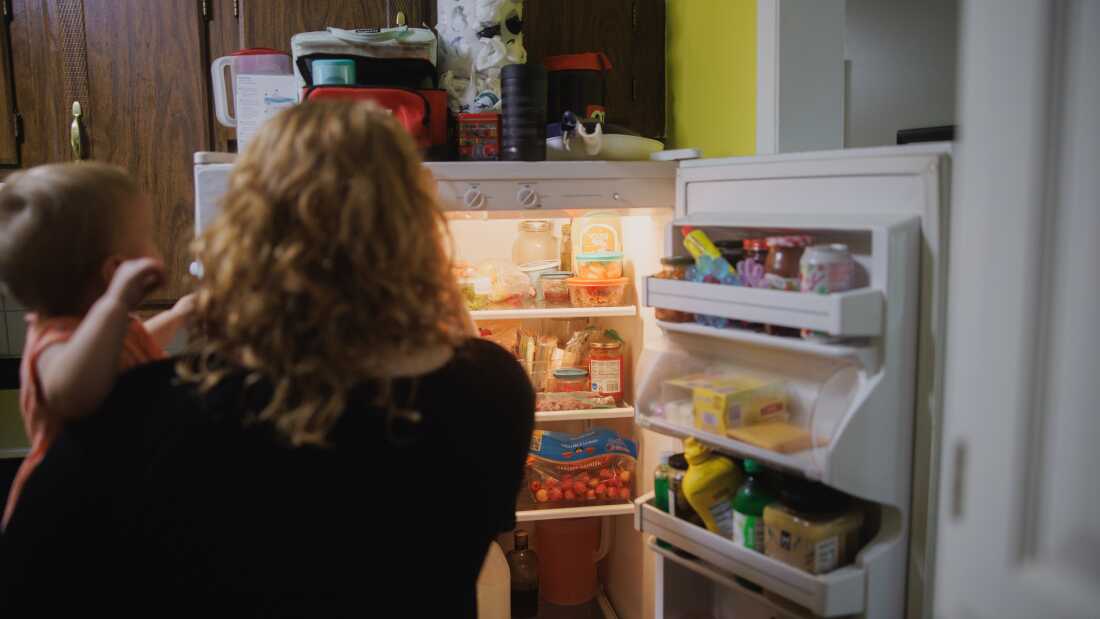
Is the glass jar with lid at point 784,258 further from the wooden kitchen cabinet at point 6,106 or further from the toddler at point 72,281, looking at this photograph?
the wooden kitchen cabinet at point 6,106

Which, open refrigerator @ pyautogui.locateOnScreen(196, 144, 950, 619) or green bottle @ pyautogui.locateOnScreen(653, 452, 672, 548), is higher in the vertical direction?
open refrigerator @ pyautogui.locateOnScreen(196, 144, 950, 619)

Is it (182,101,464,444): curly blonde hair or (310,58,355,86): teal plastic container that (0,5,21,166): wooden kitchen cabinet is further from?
(182,101,464,444): curly blonde hair

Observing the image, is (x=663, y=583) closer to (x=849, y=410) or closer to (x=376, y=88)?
(x=849, y=410)

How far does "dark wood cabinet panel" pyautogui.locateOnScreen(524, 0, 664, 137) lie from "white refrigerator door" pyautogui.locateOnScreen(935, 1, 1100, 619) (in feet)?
5.05

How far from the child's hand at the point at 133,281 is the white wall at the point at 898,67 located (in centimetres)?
361

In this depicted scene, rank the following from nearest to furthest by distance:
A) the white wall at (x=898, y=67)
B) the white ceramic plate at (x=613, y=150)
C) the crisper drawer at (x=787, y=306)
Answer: the crisper drawer at (x=787, y=306) < the white ceramic plate at (x=613, y=150) < the white wall at (x=898, y=67)

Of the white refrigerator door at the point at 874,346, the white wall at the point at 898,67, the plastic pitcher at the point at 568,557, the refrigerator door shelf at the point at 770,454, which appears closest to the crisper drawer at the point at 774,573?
the white refrigerator door at the point at 874,346

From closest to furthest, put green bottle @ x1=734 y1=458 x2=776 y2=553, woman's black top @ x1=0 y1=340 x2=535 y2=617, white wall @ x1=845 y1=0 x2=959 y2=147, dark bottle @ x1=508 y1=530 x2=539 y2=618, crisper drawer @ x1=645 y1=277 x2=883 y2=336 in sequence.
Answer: woman's black top @ x1=0 y1=340 x2=535 y2=617
crisper drawer @ x1=645 y1=277 x2=883 y2=336
green bottle @ x1=734 y1=458 x2=776 y2=553
dark bottle @ x1=508 y1=530 x2=539 y2=618
white wall @ x1=845 y1=0 x2=959 y2=147

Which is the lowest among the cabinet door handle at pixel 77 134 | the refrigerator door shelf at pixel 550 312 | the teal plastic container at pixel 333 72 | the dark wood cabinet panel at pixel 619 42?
the refrigerator door shelf at pixel 550 312

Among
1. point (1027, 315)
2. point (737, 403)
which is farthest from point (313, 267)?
point (737, 403)

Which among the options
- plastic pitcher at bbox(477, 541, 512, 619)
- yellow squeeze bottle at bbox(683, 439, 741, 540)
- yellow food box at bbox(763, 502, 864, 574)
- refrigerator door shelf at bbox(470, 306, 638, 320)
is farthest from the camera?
plastic pitcher at bbox(477, 541, 512, 619)

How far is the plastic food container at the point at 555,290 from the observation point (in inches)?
87.6

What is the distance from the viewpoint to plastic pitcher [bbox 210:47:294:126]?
206cm

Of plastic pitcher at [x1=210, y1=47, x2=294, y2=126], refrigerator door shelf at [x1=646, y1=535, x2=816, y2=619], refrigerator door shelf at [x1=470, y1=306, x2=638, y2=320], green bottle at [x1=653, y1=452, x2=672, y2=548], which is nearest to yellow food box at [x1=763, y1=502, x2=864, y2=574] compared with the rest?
refrigerator door shelf at [x1=646, y1=535, x2=816, y2=619]
